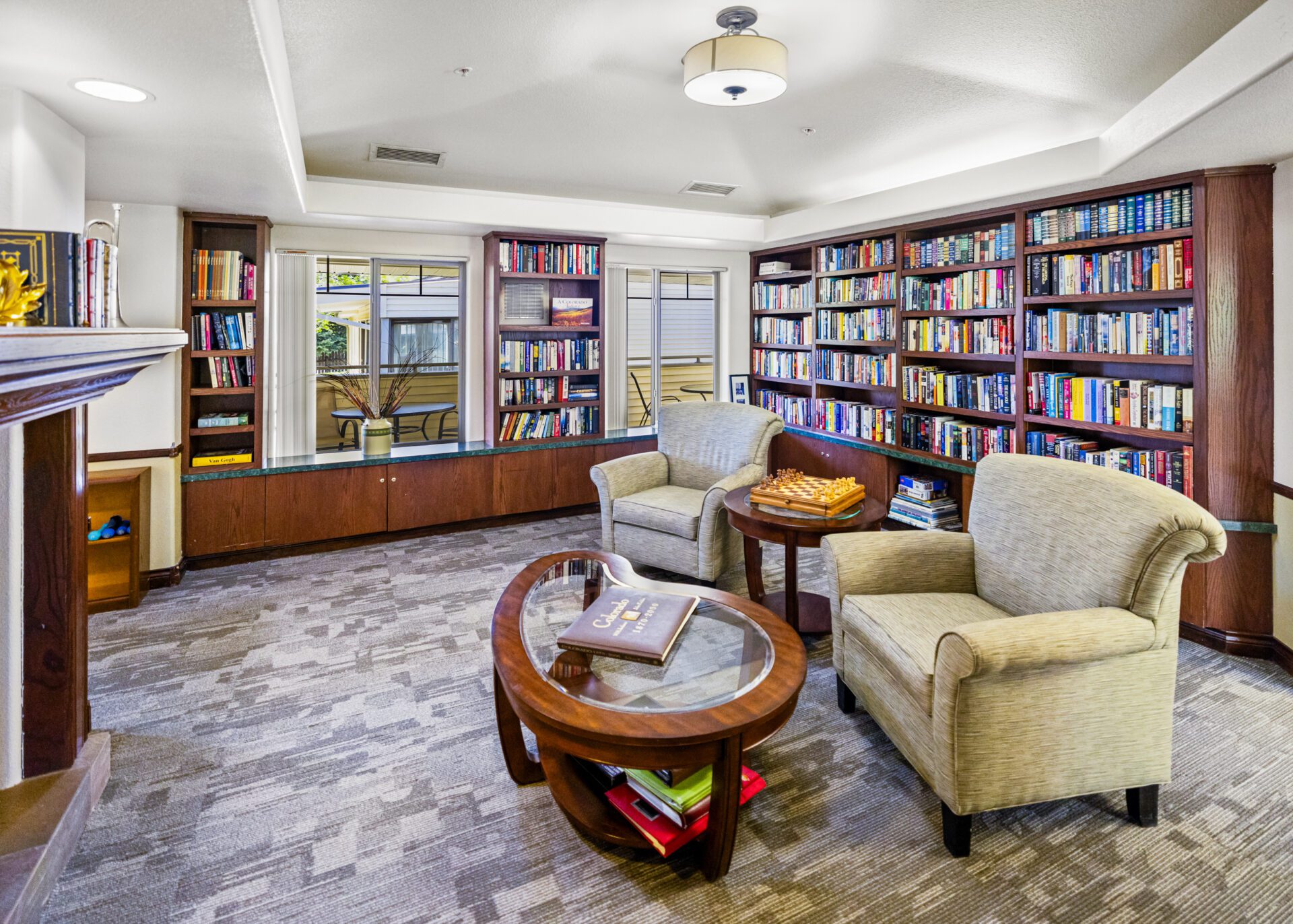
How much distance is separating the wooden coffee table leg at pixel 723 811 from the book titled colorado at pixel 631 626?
14.4 inches

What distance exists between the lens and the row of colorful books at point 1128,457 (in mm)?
3373

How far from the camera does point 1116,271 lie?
3643 mm

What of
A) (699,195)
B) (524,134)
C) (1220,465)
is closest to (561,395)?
(699,195)

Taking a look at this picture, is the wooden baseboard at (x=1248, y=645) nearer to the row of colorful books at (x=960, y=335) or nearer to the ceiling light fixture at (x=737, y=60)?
the row of colorful books at (x=960, y=335)

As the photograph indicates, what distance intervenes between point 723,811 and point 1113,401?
3.23m

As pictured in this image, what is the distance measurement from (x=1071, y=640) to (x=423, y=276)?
16.4ft

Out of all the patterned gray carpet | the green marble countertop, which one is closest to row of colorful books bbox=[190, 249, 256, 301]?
the green marble countertop

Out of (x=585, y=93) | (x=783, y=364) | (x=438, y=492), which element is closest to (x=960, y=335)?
(x=783, y=364)

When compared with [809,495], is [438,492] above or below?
below

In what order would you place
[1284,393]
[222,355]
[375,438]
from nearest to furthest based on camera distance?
[1284,393]
[222,355]
[375,438]

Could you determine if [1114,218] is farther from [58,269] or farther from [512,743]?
[58,269]

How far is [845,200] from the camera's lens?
5074mm

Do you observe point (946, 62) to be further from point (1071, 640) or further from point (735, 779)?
point (735, 779)

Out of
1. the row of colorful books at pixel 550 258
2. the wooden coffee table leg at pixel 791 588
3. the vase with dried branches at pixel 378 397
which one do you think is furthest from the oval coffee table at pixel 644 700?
the row of colorful books at pixel 550 258
